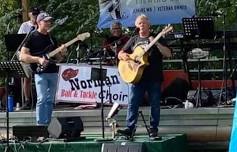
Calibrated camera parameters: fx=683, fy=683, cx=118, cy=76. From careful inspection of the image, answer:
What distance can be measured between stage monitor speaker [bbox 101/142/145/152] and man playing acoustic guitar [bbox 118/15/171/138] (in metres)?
0.40

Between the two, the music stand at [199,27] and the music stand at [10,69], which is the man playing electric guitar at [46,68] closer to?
the music stand at [10,69]

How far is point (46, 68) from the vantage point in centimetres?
912

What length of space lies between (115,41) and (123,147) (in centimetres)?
320

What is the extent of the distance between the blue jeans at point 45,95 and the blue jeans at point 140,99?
1.18 meters

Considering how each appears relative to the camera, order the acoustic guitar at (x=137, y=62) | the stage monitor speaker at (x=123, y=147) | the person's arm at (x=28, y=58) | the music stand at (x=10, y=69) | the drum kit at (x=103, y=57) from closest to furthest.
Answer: the stage monitor speaker at (x=123, y=147) < the acoustic guitar at (x=137, y=62) < the music stand at (x=10, y=69) < the person's arm at (x=28, y=58) < the drum kit at (x=103, y=57)

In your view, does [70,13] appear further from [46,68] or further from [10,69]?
[10,69]

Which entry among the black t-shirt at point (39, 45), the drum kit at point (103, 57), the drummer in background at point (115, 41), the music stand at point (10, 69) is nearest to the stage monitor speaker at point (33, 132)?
the music stand at point (10, 69)

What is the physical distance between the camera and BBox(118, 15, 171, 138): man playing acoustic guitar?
8.50m

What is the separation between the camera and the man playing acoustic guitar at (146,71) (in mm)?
8500

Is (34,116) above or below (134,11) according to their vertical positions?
below

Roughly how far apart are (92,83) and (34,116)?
3.55 ft

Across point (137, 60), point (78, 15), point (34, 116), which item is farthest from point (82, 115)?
point (78, 15)

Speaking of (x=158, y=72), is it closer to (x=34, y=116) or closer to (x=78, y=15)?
(x=34, y=116)

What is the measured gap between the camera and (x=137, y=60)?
8609 mm
